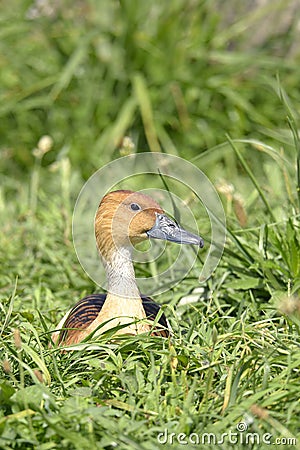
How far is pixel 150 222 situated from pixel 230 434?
822 millimetres

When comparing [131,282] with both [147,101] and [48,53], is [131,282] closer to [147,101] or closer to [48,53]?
[147,101]

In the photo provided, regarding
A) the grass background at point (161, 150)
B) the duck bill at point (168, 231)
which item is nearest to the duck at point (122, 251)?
the duck bill at point (168, 231)

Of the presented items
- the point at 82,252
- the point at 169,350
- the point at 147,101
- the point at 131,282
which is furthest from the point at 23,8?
the point at 169,350

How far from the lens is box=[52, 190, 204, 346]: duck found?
2.37m

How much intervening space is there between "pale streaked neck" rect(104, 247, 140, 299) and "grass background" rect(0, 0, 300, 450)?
0.20 m

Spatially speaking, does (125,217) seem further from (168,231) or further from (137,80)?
(137,80)

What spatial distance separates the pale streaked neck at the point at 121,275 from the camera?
2416 mm

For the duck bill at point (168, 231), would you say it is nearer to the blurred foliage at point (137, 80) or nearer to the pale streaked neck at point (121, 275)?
the pale streaked neck at point (121, 275)

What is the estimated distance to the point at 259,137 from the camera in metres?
4.74

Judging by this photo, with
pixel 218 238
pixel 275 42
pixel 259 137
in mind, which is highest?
pixel 275 42

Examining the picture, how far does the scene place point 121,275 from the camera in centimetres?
245

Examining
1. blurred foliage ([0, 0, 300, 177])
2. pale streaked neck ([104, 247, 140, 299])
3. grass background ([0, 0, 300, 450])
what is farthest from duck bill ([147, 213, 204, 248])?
blurred foliage ([0, 0, 300, 177])

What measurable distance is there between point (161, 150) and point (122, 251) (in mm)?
2191

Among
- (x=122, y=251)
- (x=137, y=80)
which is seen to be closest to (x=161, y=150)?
(x=137, y=80)
